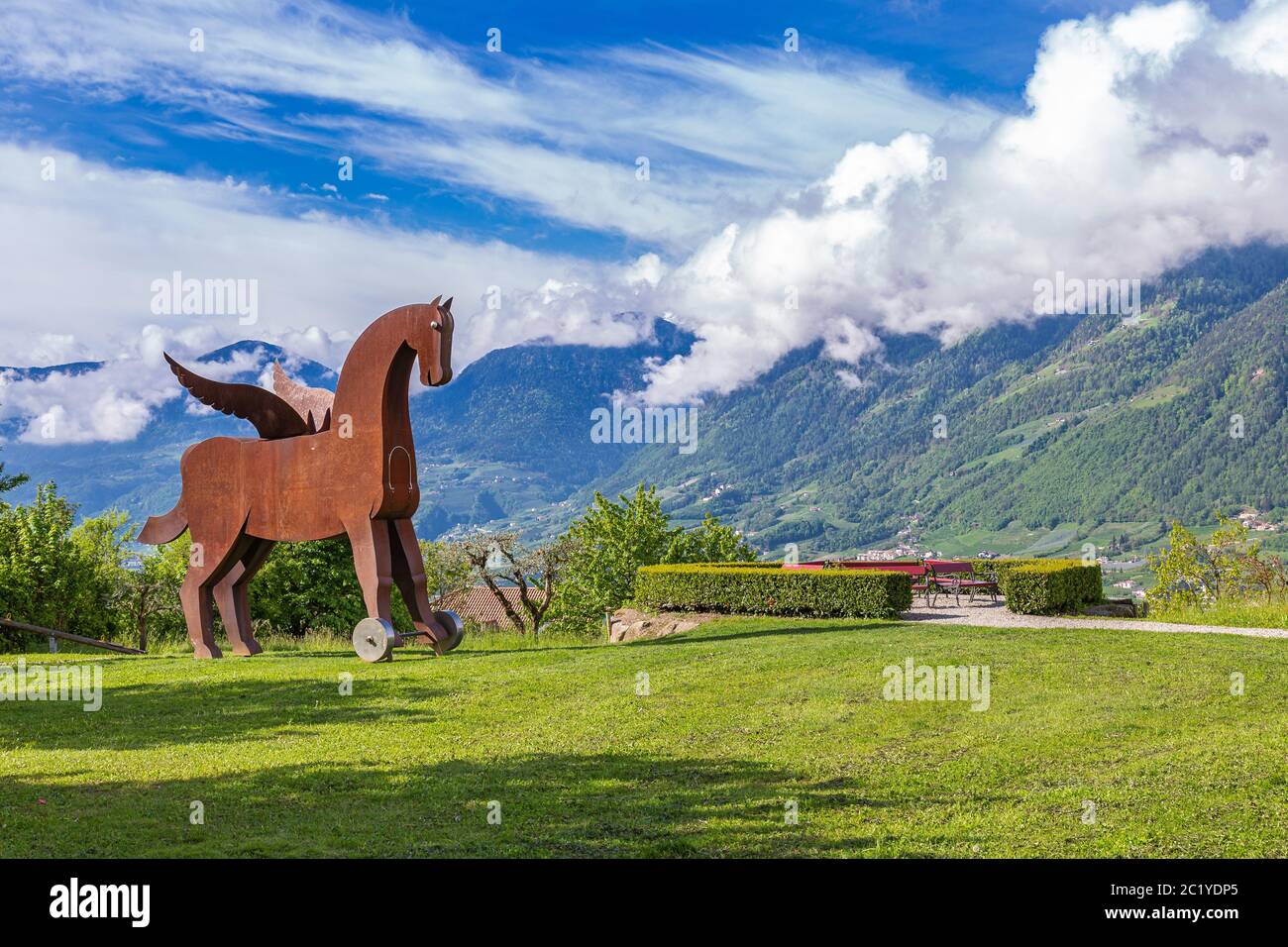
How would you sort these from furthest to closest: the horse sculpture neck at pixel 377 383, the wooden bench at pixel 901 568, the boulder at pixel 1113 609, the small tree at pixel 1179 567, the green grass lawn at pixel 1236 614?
the small tree at pixel 1179 567 < the wooden bench at pixel 901 568 < the boulder at pixel 1113 609 < the green grass lawn at pixel 1236 614 < the horse sculpture neck at pixel 377 383

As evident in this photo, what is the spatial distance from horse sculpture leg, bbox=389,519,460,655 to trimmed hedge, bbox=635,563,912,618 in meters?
7.16

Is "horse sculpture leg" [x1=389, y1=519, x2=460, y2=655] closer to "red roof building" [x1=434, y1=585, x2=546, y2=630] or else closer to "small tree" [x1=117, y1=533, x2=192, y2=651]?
"small tree" [x1=117, y1=533, x2=192, y2=651]

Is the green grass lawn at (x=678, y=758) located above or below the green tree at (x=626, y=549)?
below

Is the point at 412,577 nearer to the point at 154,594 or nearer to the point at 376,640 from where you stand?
the point at 376,640

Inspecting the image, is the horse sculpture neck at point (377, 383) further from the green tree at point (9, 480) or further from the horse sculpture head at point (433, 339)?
the green tree at point (9, 480)

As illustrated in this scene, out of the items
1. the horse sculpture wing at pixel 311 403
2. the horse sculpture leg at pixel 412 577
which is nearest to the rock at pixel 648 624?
the horse sculpture leg at pixel 412 577

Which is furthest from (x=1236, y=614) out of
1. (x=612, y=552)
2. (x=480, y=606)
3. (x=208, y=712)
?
(x=480, y=606)

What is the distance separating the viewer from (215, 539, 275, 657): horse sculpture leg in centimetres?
1842

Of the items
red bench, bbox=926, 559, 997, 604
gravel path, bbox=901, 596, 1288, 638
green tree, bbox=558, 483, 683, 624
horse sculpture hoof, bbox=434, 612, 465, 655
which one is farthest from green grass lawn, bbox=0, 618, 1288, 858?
green tree, bbox=558, 483, 683, 624

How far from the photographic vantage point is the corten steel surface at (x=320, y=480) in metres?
16.2

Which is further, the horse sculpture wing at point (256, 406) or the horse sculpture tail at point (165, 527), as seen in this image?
the horse sculpture tail at point (165, 527)

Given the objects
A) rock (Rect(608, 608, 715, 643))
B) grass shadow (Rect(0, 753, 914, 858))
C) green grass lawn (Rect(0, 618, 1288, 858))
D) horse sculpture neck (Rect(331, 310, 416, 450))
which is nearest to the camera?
grass shadow (Rect(0, 753, 914, 858))

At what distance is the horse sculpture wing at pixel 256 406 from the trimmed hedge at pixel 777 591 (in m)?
9.03

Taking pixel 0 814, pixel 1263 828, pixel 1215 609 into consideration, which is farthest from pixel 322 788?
pixel 1215 609
